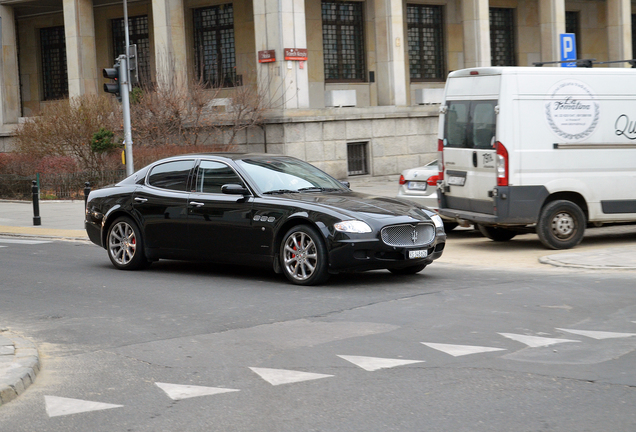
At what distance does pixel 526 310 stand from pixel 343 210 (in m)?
2.52

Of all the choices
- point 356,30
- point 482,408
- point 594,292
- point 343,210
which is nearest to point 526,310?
point 594,292

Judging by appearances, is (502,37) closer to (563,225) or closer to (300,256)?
(563,225)

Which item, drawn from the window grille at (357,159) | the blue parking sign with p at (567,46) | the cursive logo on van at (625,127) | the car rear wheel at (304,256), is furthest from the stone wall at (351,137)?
the car rear wheel at (304,256)

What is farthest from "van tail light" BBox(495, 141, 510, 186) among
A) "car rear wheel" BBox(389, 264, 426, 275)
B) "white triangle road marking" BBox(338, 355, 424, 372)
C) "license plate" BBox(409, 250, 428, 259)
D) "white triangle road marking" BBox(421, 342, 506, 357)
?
"white triangle road marking" BBox(338, 355, 424, 372)

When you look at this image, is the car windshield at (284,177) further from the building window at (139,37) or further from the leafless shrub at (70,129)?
the building window at (139,37)

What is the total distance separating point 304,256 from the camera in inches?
405

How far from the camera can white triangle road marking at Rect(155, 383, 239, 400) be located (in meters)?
5.95

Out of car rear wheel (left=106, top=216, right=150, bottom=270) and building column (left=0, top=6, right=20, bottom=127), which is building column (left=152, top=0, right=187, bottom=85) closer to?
building column (left=0, top=6, right=20, bottom=127)

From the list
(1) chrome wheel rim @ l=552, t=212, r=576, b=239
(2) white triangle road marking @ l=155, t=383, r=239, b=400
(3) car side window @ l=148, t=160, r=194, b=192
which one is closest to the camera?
(2) white triangle road marking @ l=155, t=383, r=239, b=400

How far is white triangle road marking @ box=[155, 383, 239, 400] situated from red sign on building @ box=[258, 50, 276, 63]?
23348 millimetres

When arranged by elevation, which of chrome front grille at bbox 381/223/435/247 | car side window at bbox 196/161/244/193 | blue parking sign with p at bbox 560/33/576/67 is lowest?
chrome front grille at bbox 381/223/435/247

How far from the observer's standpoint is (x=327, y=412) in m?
5.46

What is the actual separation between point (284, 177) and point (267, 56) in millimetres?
18255

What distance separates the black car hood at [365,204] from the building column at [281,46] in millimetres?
18023
